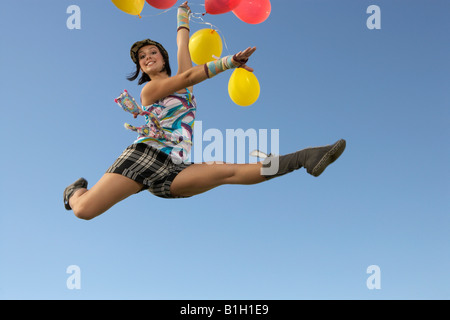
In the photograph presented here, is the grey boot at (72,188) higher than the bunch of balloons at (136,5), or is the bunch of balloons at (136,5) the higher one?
the bunch of balloons at (136,5)

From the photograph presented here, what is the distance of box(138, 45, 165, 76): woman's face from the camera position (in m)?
3.96

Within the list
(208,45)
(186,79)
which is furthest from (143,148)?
(208,45)

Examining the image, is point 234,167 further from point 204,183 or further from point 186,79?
point 186,79

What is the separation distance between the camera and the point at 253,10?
4621 millimetres

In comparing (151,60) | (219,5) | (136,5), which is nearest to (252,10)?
(219,5)

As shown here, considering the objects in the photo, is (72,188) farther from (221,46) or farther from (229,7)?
(229,7)

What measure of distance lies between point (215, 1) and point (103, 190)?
183 centimetres

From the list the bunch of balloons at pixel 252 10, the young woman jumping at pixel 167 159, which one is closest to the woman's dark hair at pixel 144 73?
the young woman jumping at pixel 167 159

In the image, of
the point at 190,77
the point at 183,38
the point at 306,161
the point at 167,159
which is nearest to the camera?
the point at 306,161

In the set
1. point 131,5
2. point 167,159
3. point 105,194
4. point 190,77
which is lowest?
point 105,194

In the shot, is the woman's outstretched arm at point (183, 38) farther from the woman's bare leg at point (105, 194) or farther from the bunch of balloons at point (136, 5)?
the woman's bare leg at point (105, 194)

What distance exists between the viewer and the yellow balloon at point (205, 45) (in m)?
4.50

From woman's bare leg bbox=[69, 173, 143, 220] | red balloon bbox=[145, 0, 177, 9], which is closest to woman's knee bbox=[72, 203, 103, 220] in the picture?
woman's bare leg bbox=[69, 173, 143, 220]

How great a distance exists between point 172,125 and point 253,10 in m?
1.49
